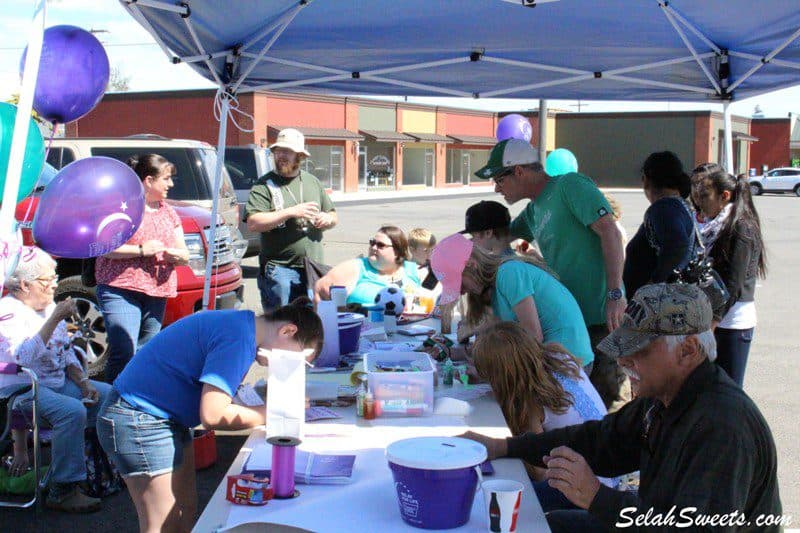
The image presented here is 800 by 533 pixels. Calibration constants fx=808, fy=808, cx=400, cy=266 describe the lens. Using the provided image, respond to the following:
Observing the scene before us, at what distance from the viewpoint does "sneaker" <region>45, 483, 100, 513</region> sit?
3.95 metres

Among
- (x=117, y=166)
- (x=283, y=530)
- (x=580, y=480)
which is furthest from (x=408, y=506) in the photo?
(x=117, y=166)

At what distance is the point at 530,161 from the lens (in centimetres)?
426

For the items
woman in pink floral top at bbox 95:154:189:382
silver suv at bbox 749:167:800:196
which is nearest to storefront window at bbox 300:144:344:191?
silver suv at bbox 749:167:800:196

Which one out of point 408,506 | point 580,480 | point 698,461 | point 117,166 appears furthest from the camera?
point 117,166

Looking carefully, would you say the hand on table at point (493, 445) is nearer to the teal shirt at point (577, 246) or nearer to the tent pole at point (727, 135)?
Result: the teal shirt at point (577, 246)

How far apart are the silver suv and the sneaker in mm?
41064

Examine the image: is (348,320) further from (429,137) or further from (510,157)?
(429,137)

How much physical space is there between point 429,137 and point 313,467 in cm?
4114

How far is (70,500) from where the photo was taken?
3.96 metres

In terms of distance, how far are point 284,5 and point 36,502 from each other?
111 inches

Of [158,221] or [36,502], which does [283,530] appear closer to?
[36,502]

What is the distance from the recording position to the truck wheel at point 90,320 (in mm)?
6074

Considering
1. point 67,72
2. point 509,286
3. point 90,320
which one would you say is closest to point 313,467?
point 509,286

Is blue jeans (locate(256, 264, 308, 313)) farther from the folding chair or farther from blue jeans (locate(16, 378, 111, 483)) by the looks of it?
the folding chair
